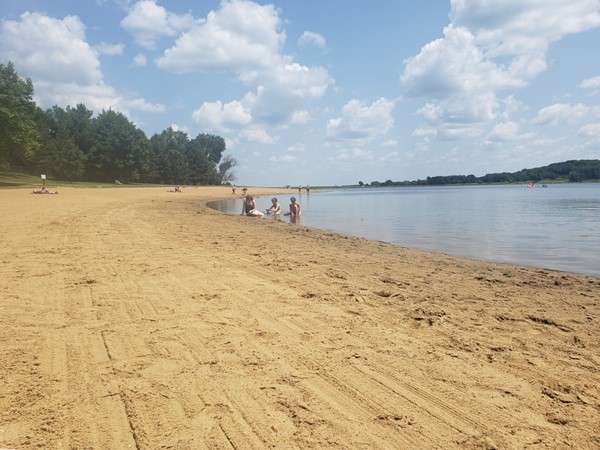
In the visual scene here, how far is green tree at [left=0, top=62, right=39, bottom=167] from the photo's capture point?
1699 inches

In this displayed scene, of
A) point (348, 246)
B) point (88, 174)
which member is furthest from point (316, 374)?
point (88, 174)

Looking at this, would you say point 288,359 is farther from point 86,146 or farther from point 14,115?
point 86,146

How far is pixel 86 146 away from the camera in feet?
265

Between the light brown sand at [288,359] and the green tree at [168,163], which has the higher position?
the green tree at [168,163]

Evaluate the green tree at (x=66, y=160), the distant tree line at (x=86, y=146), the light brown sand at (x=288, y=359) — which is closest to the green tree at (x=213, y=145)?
the distant tree line at (x=86, y=146)

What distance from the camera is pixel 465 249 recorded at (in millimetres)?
12023

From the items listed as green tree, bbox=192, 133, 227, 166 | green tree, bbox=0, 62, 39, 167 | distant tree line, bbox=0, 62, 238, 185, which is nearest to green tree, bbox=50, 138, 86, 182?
distant tree line, bbox=0, 62, 238, 185

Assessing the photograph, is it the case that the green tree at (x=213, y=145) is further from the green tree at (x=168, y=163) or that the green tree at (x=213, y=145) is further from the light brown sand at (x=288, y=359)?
the light brown sand at (x=288, y=359)

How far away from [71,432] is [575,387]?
3.69 meters

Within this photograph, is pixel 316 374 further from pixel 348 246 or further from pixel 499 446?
pixel 348 246

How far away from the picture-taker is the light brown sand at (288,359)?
251 centimetres

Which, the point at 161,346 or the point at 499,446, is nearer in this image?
the point at 499,446

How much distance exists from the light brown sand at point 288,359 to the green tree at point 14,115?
4663 cm

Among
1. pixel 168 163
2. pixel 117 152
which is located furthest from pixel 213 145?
pixel 117 152
